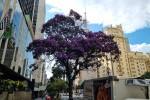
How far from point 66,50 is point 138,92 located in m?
10.9

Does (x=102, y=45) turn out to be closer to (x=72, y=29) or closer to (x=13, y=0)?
(x=72, y=29)

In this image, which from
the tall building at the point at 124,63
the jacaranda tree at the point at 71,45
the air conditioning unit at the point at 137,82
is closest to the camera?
the air conditioning unit at the point at 137,82

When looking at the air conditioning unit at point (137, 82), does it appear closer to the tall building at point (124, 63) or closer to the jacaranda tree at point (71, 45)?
the jacaranda tree at point (71, 45)

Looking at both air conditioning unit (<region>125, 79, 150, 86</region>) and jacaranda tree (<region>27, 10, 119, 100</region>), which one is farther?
jacaranda tree (<region>27, 10, 119, 100</region>)

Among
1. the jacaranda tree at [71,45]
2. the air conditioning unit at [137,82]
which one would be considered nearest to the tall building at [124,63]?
the jacaranda tree at [71,45]

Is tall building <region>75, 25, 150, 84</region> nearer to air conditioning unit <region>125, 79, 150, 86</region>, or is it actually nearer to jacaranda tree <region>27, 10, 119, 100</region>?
jacaranda tree <region>27, 10, 119, 100</region>

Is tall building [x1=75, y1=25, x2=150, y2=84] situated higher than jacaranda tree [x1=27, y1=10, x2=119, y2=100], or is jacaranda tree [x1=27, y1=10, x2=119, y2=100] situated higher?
tall building [x1=75, y1=25, x2=150, y2=84]

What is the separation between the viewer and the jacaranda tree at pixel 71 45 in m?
18.8

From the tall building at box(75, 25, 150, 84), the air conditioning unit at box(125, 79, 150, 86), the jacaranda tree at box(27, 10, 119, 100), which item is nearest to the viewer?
the air conditioning unit at box(125, 79, 150, 86)

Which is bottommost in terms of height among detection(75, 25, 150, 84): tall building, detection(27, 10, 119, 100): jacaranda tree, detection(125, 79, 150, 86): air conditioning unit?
detection(125, 79, 150, 86): air conditioning unit

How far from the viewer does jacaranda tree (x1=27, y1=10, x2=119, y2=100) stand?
739 inches

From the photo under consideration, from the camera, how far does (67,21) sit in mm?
21625

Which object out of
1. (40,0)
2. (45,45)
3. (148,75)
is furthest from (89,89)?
(40,0)

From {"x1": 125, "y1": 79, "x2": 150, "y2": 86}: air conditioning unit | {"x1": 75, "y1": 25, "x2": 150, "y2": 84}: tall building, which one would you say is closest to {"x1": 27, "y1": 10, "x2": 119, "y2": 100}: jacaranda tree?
{"x1": 125, "y1": 79, "x2": 150, "y2": 86}: air conditioning unit
